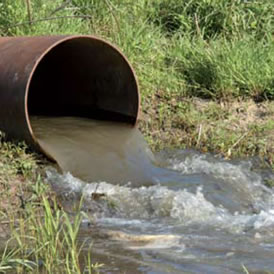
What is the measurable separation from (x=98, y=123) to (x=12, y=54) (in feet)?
3.14

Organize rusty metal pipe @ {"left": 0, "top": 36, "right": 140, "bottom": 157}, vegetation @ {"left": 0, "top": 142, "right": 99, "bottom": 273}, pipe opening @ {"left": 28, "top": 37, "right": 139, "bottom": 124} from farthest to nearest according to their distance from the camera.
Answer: pipe opening @ {"left": 28, "top": 37, "right": 139, "bottom": 124} < rusty metal pipe @ {"left": 0, "top": 36, "right": 140, "bottom": 157} < vegetation @ {"left": 0, "top": 142, "right": 99, "bottom": 273}

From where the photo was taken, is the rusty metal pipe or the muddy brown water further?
the rusty metal pipe

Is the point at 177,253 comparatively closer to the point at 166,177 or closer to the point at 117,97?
the point at 166,177

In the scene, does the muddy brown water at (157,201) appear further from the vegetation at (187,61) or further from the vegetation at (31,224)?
the vegetation at (187,61)

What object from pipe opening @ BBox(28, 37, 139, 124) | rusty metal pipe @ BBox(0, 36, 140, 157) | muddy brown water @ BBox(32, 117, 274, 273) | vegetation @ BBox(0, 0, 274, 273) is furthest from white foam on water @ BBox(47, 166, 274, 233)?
pipe opening @ BBox(28, 37, 139, 124)

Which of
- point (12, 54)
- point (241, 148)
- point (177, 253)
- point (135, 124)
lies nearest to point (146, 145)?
point (135, 124)

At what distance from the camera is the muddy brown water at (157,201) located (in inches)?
164

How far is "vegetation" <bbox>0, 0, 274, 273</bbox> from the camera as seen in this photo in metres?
6.48

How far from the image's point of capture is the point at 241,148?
21.0ft

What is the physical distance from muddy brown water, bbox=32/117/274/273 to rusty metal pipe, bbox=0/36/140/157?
0.22 m

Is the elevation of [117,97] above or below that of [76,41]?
below

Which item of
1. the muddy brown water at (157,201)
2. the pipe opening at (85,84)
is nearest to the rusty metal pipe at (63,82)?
the pipe opening at (85,84)

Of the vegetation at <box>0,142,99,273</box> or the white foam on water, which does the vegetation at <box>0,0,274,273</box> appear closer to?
the vegetation at <box>0,142,99,273</box>

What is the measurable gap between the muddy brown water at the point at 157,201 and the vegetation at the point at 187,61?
258 millimetres
